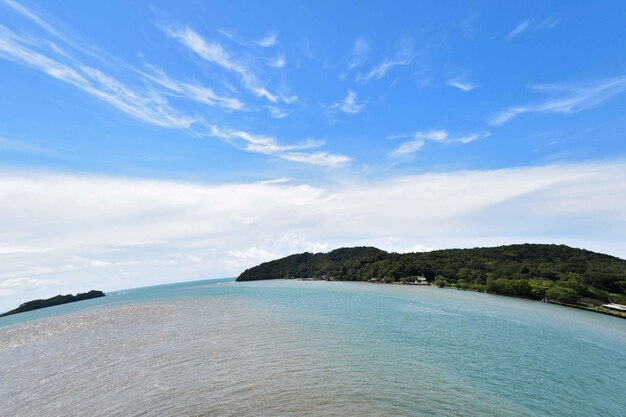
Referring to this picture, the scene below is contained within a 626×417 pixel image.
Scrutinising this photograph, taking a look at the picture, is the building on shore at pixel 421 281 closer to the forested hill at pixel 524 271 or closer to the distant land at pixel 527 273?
the distant land at pixel 527 273

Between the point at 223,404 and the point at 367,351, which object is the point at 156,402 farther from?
the point at 367,351

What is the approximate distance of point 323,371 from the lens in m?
25.5

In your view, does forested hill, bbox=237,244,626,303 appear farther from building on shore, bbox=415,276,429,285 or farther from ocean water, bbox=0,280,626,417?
ocean water, bbox=0,280,626,417

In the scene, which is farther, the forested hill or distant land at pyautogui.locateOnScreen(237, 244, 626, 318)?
the forested hill

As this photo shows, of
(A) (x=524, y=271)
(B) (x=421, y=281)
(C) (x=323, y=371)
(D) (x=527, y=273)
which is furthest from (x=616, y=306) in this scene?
(C) (x=323, y=371)

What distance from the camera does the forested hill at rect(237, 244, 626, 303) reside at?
89.4 meters

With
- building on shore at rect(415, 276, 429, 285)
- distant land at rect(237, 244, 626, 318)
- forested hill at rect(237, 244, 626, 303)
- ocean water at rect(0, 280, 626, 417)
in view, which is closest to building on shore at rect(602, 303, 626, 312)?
distant land at rect(237, 244, 626, 318)

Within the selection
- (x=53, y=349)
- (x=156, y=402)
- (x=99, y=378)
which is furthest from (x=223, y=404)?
(x=53, y=349)

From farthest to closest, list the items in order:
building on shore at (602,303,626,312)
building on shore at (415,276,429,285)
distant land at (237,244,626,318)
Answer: building on shore at (415,276,429,285)
distant land at (237,244,626,318)
building on shore at (602,303,626,312)

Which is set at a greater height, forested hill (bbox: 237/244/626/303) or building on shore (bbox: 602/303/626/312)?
forested hill (bbox: 237/244/626/303)

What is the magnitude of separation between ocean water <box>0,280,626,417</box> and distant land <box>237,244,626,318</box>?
4238cm

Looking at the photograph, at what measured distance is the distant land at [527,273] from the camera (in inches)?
3287

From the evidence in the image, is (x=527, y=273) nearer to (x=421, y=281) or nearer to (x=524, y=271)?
(x=524, y=271)

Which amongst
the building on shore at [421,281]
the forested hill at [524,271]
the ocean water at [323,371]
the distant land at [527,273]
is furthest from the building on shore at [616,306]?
the building on shore at [421,281]
